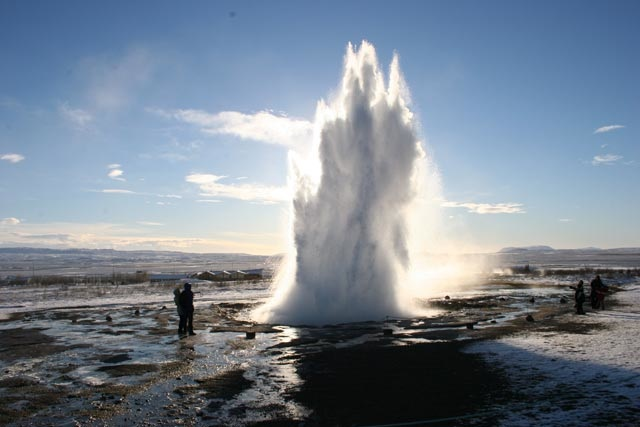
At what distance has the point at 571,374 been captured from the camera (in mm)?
12078

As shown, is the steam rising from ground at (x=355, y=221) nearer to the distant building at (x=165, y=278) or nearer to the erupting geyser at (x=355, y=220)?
the erupting geyser at (x=355, y=220)

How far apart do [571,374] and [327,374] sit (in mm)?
5933

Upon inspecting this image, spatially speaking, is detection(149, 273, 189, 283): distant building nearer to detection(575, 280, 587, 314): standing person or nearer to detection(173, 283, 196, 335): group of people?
detection(173, 283, 196, 335): group of people

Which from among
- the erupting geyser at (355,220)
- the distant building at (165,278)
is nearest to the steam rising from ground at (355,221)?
the erupting geyser at (355,220)

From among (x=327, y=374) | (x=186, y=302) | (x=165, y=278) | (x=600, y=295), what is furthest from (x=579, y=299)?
(x=165, y=278)

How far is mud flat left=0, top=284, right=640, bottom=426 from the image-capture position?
9.73 metres

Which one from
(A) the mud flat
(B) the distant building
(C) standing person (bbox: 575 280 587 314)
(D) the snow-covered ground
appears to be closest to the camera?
(D) the snow-covered ground

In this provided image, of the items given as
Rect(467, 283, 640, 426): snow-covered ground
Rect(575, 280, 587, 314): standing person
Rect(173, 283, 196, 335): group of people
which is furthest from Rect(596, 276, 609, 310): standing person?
Rect(173, 283, 196, 335): group of people

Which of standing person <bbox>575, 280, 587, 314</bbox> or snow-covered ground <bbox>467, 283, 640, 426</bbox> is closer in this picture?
snow-covered ground <bbox>467, 283, 640, 426</bbox>

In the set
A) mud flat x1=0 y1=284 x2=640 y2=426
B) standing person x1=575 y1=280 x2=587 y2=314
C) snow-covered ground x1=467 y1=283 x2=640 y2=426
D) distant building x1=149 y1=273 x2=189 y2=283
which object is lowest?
distant building x1=149 y1=273 x2=189 y2=283

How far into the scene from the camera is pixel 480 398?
10.5 m

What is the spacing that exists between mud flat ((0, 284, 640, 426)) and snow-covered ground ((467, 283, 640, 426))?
0.12ft

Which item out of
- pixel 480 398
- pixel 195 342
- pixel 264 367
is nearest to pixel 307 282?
→ pixel 195 342

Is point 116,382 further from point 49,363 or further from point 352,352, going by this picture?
point 352,352
